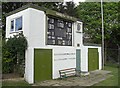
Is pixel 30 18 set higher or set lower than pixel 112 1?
lower

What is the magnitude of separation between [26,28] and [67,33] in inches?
154

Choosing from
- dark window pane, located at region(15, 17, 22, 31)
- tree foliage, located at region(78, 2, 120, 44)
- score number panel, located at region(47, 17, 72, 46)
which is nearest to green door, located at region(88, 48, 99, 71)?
score number panel, located at region(47, 17, 72, 46)

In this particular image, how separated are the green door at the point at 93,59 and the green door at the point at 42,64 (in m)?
5.63

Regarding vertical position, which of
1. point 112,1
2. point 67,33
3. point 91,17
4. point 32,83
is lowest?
point 32,83

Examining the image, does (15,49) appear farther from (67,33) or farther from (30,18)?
(67,33)

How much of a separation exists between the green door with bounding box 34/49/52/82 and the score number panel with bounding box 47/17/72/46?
0.94m

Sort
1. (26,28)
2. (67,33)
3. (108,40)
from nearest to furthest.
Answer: (26,28) → (67,33) → (108,40)

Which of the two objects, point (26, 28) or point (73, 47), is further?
point (73, 47)

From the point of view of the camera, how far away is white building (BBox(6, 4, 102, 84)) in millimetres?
8148

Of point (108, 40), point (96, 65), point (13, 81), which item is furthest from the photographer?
point (108, 40)

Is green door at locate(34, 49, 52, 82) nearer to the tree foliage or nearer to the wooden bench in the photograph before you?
the wooden bench

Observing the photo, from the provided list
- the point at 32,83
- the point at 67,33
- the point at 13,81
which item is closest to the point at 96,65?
the point at 67,33

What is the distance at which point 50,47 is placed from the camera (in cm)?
919

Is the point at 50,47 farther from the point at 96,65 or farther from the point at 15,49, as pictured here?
the point at 96,65
